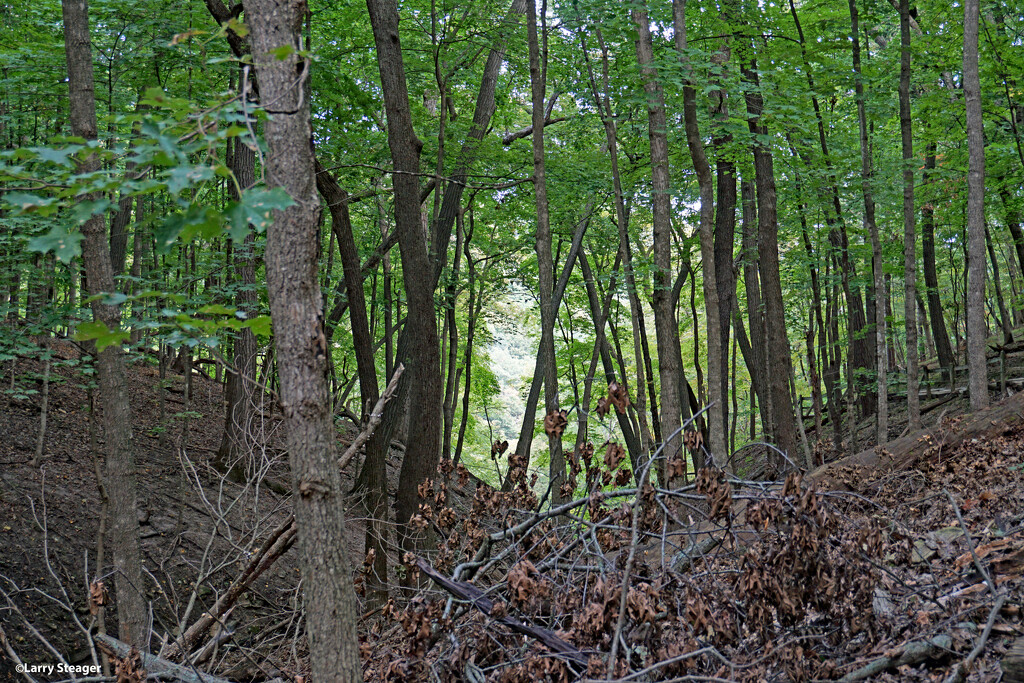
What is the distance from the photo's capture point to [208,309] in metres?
2.40

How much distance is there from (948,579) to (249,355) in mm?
9090

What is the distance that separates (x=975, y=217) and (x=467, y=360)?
1125 cm

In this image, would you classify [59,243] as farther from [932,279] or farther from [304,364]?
[932,279]

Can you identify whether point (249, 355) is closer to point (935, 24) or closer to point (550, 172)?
point (550, 172)


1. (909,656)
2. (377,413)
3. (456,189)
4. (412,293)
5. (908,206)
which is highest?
(456,189)

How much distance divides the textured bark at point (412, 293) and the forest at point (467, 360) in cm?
4

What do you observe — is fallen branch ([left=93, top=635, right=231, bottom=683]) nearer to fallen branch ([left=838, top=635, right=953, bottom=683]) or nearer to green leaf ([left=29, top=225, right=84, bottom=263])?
green leaf ([left=29, top=225, right=84, bottom=263])

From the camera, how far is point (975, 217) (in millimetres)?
9031

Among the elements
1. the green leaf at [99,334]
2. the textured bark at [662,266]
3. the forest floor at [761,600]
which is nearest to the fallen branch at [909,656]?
the forest floor at [761,600]

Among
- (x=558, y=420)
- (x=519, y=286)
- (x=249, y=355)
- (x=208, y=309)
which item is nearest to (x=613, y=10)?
(x=249, y=355)

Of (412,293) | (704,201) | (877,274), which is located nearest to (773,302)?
(877,274)

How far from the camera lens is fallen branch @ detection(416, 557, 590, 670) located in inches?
135

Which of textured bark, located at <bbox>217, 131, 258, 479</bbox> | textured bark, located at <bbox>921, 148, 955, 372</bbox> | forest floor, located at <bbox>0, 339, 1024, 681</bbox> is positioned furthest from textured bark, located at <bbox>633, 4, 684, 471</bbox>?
textured bark, located at <bbox>921, 148, 955, 372</bbox>

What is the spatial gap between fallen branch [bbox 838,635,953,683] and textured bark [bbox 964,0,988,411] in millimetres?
6854
